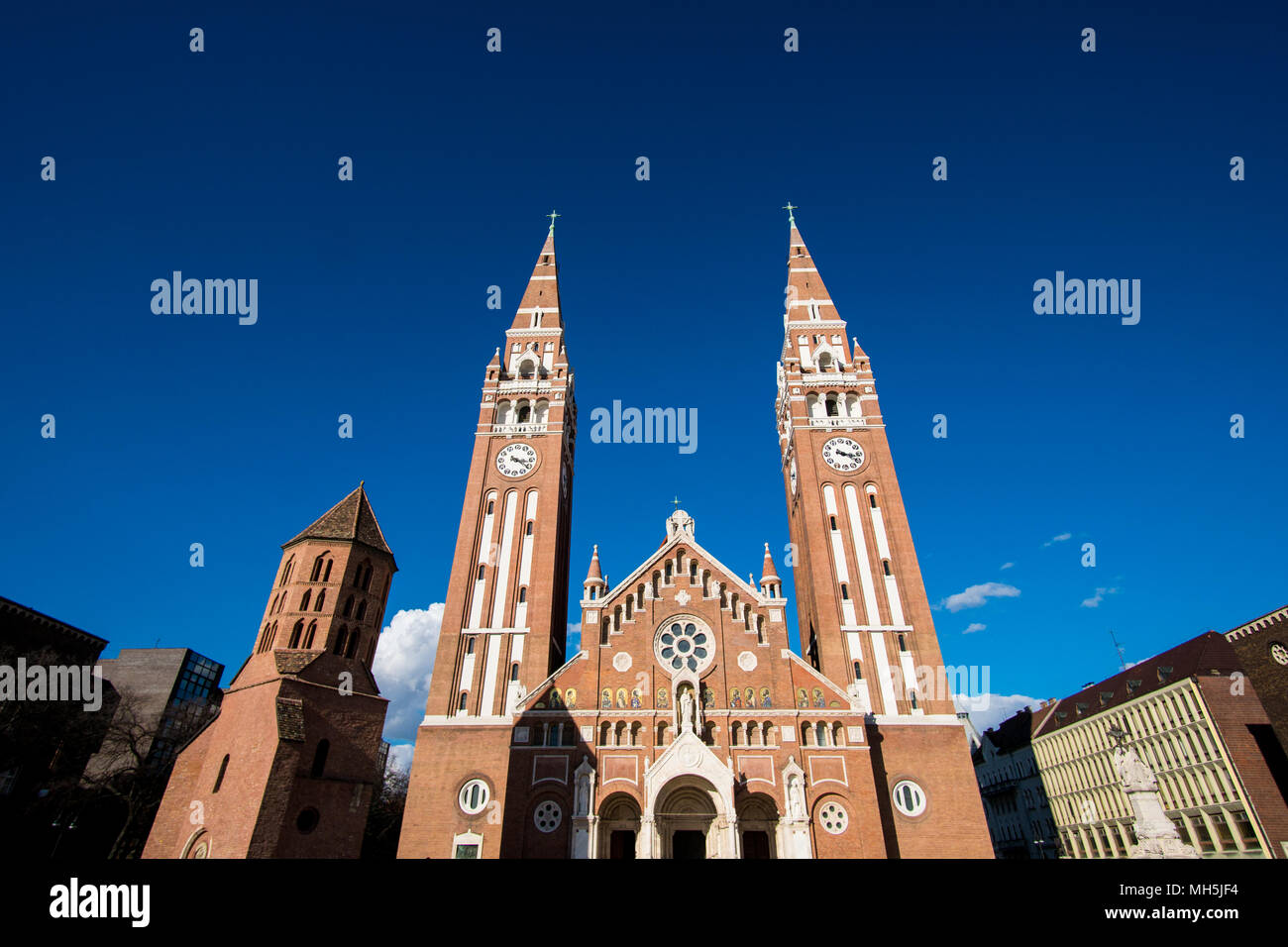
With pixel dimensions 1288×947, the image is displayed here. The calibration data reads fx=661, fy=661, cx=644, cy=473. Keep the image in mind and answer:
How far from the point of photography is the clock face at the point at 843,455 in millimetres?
44906

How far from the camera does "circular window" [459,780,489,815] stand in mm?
33656

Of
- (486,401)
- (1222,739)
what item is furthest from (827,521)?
(1222,739)

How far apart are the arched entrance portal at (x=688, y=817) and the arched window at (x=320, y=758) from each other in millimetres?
15917

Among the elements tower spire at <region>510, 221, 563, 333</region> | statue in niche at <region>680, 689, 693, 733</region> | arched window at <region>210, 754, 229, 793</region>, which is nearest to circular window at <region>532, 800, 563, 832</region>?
statue in niche at <region>680, 689, 693, 733</region>

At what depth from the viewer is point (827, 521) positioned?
43.2 metres

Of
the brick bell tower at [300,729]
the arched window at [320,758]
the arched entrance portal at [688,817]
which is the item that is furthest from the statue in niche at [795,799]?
the arched window at [320,758]

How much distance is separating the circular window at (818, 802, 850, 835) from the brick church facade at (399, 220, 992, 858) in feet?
0.28

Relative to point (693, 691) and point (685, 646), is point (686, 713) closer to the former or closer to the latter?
point (693, 691)

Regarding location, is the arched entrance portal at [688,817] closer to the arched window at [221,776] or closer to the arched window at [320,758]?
the arched window at [320,758]

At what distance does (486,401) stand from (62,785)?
3219 centimetres

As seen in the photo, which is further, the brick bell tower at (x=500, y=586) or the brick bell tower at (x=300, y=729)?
the brick bell tower at (x=500, y=586)

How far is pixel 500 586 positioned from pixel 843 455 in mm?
24431

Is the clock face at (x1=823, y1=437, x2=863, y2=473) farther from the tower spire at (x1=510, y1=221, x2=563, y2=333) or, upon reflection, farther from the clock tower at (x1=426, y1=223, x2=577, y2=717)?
the tower spire at (x1=510, y1=221, x2=563, y2=333)
